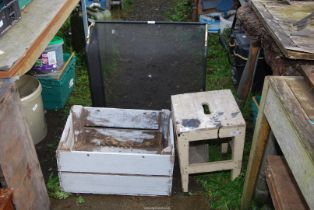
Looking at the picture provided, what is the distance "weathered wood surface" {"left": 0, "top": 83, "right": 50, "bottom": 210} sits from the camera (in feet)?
6.31

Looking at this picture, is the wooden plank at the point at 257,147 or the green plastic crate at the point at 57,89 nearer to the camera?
the wooden plank at the point at 257,147

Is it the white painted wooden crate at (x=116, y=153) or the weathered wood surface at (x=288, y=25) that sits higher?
the weathered wood surface at (x=288, y=25)

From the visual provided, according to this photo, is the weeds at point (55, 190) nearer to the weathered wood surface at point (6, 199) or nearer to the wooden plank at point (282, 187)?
the weathered wood surface at point (6, 199)

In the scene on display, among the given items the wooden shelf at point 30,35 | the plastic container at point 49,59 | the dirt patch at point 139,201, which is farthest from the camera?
the plastic container at point 49,59

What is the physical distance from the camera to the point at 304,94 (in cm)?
178

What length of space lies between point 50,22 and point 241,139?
62.1 inches

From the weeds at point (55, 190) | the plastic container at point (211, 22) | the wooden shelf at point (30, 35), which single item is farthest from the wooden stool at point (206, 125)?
the plastic container at point (211, 22)

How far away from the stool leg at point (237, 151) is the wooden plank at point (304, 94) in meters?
0.80

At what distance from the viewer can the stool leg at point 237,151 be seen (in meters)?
2.63

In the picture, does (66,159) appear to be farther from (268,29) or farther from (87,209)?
(268,29)

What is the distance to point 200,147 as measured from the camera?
3.22 meters

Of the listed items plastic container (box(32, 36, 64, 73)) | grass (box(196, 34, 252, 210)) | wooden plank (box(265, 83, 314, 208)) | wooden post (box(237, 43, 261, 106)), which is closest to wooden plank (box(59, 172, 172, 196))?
grass (box(196, 34, 252, 210))

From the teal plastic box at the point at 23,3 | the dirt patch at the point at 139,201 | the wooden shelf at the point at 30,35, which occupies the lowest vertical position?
the dirt patch at the point at 139,201

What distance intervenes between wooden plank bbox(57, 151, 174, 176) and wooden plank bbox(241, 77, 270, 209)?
20.4 inches
